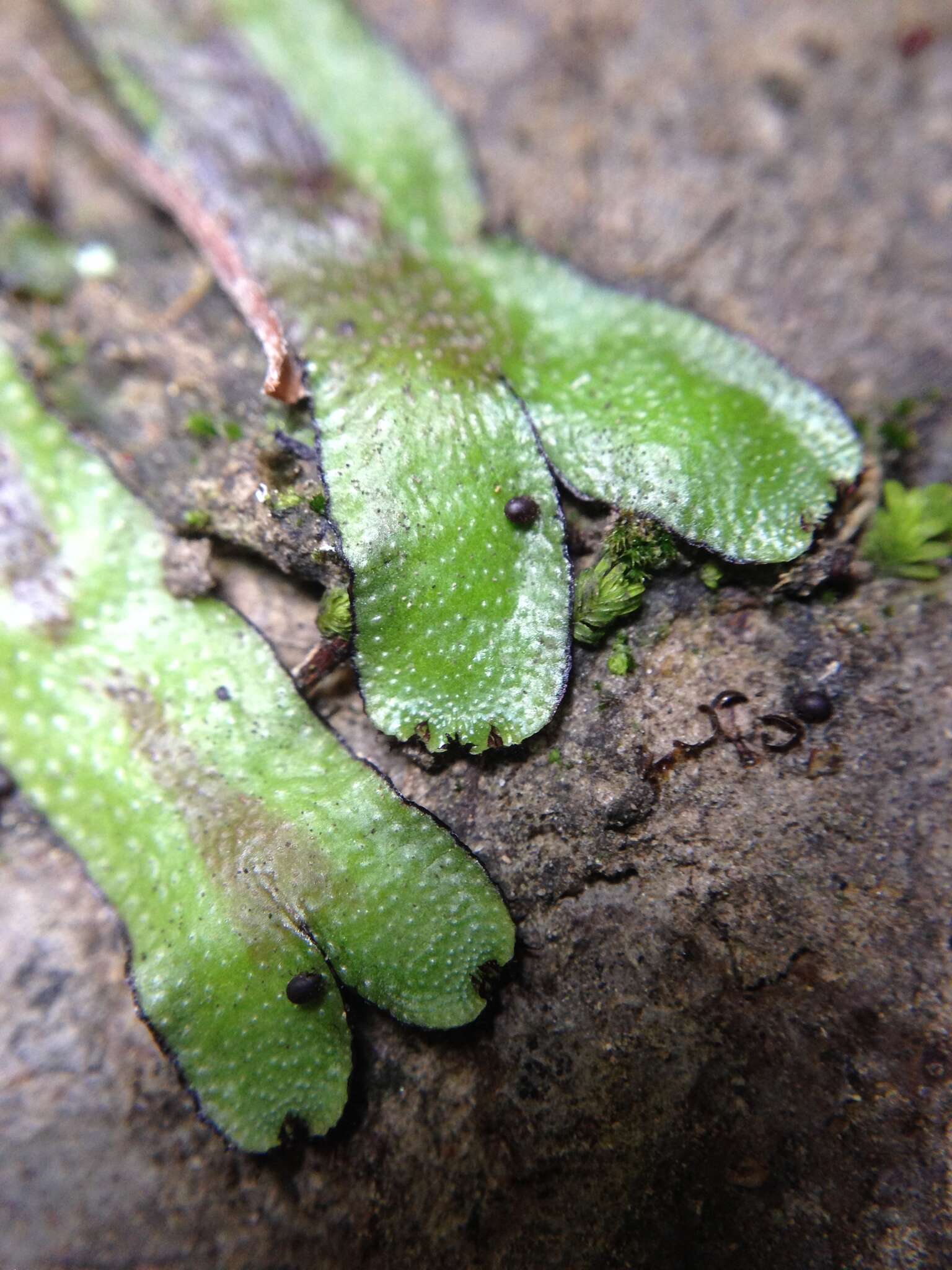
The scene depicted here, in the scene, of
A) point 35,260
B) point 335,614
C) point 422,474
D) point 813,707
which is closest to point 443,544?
point 422,474

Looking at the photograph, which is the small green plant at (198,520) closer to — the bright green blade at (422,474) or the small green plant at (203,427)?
the small green plant at (203,427)

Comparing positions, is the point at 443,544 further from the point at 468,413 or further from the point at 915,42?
the point at 915,42

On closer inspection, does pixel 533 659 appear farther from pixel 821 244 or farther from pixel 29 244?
pixel 29 244

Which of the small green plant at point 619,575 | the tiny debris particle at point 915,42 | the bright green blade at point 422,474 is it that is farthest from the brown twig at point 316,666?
the tiny debris particle at point 915,42

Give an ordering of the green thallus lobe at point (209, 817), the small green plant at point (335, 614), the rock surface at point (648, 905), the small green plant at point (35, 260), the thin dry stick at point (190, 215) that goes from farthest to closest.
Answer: the small green plant at point (35, 260)
the thin dry stick at point (190, 215)
the small green plant at point (335, 614)
the green thallus lobe at point (209, 817)
the rock surface at point (648, 905)

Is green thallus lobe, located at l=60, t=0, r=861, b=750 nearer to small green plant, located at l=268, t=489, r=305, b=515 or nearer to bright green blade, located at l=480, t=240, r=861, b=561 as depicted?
bright green blade, located at l=480, t=240, r=861, b=561
